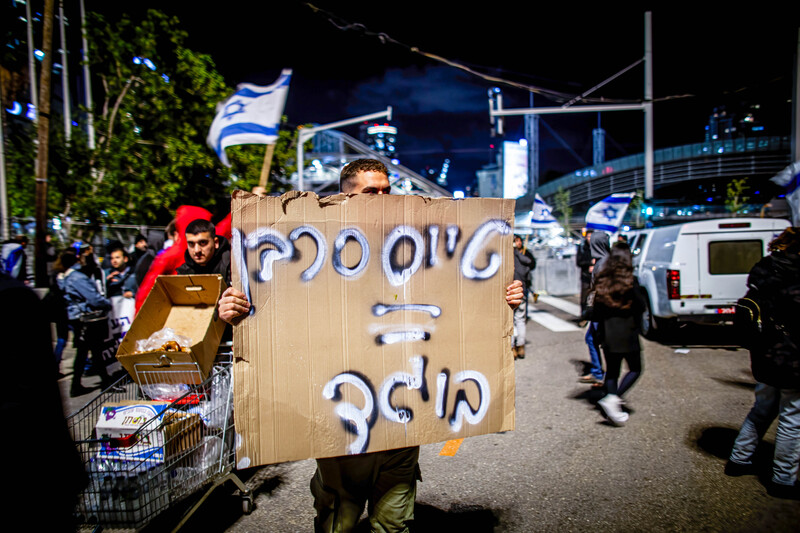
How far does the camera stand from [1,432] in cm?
132

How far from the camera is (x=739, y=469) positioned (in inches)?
141

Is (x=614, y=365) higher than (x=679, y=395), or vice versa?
(x=614, y=365)

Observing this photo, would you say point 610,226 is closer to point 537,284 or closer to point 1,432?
point 537,284

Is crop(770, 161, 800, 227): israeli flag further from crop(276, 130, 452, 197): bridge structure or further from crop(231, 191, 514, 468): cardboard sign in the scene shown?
crop(276, 130, 452, 197): bridge structure

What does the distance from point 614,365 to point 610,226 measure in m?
5.24

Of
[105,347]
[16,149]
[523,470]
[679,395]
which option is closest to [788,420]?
[523,470]

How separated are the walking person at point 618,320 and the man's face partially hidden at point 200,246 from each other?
149 inches

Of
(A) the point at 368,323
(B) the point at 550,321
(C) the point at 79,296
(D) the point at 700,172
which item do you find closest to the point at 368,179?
(A) the point at 368,323

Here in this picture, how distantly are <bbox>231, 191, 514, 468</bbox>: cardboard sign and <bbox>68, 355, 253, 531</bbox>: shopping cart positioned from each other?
0.91 m

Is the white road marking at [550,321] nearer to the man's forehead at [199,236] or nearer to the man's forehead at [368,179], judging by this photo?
the man's forehead at [199,236]

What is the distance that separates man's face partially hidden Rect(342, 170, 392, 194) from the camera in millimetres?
2439

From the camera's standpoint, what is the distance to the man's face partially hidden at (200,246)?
3.52 m

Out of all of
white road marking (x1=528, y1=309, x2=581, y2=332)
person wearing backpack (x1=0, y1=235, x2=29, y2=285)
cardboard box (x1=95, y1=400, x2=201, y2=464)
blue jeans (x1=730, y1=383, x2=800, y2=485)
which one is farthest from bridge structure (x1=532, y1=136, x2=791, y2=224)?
cardboard box (x1=95, y1=400, x2=201, y2=464)

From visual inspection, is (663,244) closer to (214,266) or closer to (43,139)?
(214,266)
